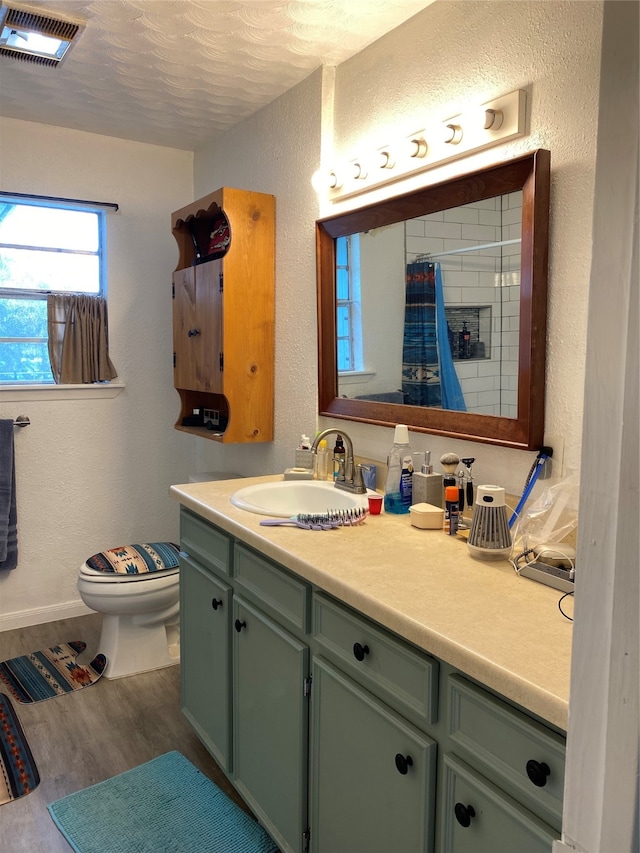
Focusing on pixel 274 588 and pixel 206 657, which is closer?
pixel 274 588

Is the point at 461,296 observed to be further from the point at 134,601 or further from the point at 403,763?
the point at 134,601

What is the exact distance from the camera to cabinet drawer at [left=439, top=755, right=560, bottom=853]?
978 millimetres

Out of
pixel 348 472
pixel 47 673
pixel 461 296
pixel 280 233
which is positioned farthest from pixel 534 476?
pixel 47 673

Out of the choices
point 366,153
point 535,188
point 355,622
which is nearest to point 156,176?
point 366,153

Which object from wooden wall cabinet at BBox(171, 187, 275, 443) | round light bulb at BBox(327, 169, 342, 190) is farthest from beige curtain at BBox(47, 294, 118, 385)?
round light bulb at BBox(327, 169, 342, 190)

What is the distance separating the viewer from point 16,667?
2.80 meters

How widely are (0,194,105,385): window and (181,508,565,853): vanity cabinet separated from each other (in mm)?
1489

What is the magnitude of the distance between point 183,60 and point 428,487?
1.73m

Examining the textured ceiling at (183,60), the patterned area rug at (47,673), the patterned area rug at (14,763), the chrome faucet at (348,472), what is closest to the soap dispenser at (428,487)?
the chrome faucet at (348,472)

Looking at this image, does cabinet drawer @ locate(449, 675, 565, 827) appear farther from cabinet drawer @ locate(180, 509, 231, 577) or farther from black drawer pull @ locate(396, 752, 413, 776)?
cabinet drawer @ locate(180, 509, 231, 577)

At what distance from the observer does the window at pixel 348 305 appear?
228 centimetres

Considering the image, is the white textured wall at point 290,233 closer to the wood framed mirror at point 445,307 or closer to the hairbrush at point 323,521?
the wood framed mirror at point 445,307

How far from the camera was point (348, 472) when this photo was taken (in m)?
2.15

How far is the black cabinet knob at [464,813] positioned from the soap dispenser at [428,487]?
867mm
